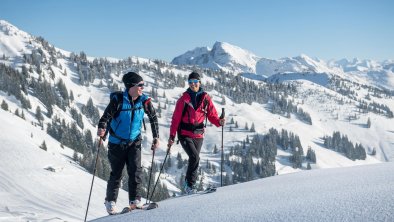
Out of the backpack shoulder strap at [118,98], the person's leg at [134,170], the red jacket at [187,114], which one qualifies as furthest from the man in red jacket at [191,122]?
the backpack shoulder strap at [118,98]

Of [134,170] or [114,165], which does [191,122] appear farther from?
[114,165]

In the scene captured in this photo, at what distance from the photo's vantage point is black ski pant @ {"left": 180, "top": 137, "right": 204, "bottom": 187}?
10.6 metres

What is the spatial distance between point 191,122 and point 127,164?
8.14ft

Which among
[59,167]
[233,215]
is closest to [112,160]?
[233,215]

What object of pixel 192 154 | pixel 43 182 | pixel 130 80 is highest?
pixel 130 80

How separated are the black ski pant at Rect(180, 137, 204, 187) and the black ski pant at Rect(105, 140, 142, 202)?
1879mm

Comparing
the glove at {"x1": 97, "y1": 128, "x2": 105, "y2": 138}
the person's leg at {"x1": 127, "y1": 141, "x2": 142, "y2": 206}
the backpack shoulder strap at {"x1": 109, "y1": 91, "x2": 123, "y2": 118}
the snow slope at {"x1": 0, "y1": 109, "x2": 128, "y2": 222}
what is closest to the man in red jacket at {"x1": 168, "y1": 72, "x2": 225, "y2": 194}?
the person's leg at {"x1": 127, "y1": 141, "x2": 142, "y2": 206}

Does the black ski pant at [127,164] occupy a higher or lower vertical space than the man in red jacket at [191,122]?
lower

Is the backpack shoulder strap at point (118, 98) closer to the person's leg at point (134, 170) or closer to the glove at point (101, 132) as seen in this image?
the glove at point (101, 132)

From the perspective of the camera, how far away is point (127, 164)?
9.05m

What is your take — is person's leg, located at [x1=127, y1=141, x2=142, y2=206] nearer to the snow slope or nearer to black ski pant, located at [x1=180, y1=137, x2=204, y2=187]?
black ski pant, located at [x1=180, y1=137, x2=204, y2=187]

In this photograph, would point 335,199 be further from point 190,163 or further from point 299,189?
point 190,163

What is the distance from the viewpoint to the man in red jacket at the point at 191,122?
34.8ft

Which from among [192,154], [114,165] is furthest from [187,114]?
[114,165]
